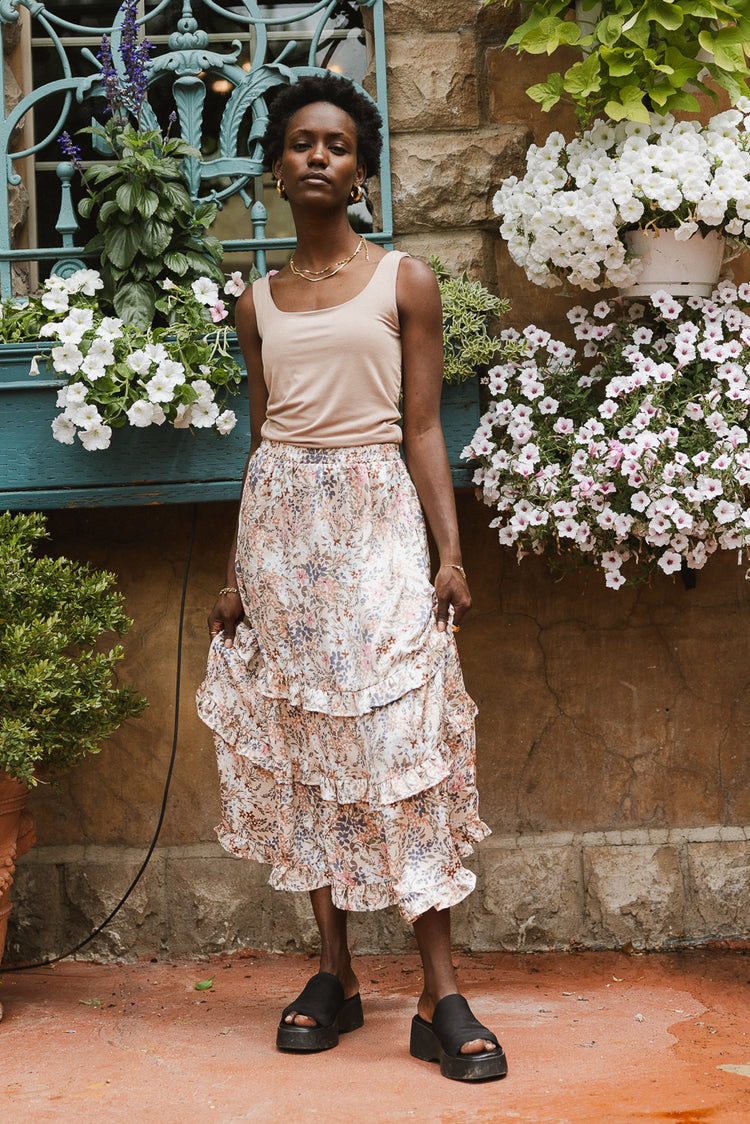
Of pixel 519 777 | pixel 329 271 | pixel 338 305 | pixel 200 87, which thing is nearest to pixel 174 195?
pixel 200 87

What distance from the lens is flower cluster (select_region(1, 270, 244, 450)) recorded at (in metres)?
3.11

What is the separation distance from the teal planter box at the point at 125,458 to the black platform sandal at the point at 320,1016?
1387 millimetres

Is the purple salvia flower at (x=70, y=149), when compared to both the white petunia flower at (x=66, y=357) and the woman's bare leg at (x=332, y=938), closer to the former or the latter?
the white petunia flower at (x=66, y=357)

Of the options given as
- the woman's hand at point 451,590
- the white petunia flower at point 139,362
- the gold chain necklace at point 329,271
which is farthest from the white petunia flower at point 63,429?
the woman's hand at point 451,590

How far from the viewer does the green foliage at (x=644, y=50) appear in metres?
2.94

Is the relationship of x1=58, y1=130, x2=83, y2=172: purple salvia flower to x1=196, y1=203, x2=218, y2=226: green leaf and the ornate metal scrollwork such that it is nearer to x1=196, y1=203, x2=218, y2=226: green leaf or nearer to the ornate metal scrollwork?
the ornate metal scrollwork

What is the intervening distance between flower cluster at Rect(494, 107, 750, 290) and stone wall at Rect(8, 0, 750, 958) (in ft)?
1.48

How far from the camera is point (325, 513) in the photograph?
2.73m

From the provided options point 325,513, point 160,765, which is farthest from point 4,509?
point 325,513

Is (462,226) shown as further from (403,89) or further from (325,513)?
(325,513)

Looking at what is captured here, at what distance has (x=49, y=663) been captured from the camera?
2.88 meters

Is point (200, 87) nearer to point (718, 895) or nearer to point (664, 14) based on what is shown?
point (664, 14)

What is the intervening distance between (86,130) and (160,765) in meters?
1.96

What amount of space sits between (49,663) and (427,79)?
210 centimetres
